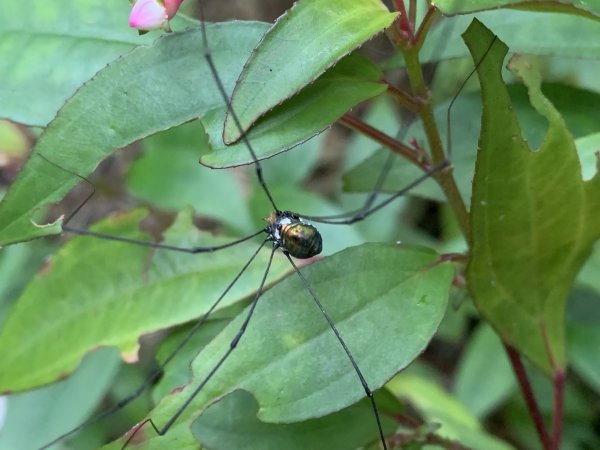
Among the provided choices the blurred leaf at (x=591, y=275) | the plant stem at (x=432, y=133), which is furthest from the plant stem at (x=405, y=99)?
the blurred leaf at (x=591, y=275)

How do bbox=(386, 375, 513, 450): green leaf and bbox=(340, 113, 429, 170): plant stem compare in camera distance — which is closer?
bbox=(340, 113, 429, 170): plant stem

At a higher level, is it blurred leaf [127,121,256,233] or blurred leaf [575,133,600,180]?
blurred leaf [575,133,600,180]

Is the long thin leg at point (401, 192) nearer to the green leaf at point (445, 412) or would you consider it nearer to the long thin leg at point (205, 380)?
the long thin leg at point (205, 380)

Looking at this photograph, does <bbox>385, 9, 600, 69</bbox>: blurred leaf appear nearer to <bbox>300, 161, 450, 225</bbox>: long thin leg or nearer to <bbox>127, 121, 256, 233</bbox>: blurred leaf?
<bbox>300, 161, 450, 225</bbox>: long thin leg

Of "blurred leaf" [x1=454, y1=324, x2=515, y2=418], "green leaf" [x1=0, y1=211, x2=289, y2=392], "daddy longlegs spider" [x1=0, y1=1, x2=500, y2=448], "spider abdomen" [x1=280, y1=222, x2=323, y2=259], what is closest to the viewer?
"daddy longlegs spider" [x1=0, y1=1, x2=500, y2=448]

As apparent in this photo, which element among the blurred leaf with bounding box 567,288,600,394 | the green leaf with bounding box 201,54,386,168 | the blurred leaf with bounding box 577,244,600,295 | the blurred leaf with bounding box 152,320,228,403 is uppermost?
the green leaf with bounding box 201,54,386,168

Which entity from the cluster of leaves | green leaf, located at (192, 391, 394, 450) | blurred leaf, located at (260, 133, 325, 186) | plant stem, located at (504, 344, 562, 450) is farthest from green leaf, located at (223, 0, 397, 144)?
blurred leaf, located at (260, 133, 325, 186)

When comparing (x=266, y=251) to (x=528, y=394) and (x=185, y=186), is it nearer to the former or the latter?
(x=528, y=394)

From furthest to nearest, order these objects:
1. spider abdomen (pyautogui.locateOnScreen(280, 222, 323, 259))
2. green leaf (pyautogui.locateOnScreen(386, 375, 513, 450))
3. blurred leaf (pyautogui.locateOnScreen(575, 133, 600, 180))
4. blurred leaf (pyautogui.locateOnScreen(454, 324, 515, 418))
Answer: blurred leaf (pyautogui.locateOnScreen(454, 324, 515, 418))
green leaf (pyautogui.locateOnScreen(386, 375, 513, 450))
spider abdomen (pyautogui.locateOnScreen(280, 222, 323, 259))
blurred leaf (pyautogui.locateOnScreen(575, 133, 600, 180))
